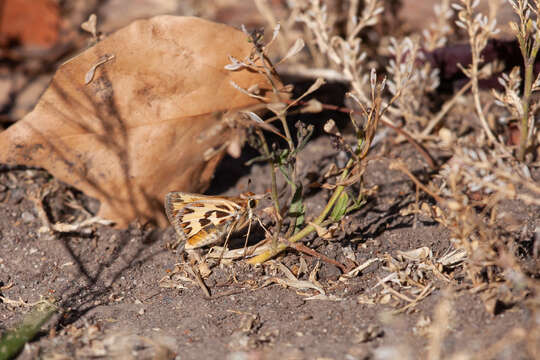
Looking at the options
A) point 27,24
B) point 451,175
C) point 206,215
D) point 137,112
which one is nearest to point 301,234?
point 206,215

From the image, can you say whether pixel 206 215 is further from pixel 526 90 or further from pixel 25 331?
pixel 526 90

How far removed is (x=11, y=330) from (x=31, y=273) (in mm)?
383

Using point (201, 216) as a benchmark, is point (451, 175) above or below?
above

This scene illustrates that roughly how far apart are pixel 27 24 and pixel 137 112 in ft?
8.62

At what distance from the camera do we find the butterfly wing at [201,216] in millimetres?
1628

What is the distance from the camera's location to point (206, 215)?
65.6 inches

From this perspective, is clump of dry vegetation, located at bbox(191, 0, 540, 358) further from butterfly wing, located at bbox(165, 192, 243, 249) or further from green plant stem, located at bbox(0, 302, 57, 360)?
green plant stem, located at bbox(0, 302, 57, 360)

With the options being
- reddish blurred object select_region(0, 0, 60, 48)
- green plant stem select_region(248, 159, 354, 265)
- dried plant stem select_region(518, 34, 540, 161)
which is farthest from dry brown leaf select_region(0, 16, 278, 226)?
reddish blurred object select_region(0, 0, 60, 48)

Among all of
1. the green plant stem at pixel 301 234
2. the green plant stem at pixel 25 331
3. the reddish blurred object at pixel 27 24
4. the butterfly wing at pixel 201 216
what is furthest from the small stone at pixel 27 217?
the reddish blurred object at pixel 27 24

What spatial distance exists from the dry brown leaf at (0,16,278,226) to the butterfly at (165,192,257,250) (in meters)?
0.23

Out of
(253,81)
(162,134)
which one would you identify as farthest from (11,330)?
(253,81)

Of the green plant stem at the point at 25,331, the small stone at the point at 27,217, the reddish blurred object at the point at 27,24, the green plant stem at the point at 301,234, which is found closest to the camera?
the green plant stem at the point at 25,331

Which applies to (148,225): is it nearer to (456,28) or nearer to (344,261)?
(344,261)

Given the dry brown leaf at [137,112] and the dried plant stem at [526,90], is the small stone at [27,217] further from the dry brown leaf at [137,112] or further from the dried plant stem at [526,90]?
the dried plant stem at [526,90]
